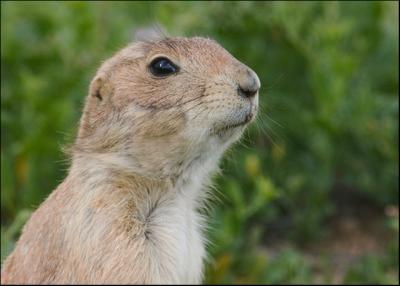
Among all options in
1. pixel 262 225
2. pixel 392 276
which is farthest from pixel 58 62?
pixel 392 276

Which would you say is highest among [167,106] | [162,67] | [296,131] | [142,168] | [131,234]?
[162,67]

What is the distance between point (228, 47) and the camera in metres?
6.06

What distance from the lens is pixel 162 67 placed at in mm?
4152

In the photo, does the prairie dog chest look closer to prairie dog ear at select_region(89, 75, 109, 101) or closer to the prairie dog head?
the prairie dog head

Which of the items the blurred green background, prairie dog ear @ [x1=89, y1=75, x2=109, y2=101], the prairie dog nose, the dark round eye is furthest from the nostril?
the blurred green background

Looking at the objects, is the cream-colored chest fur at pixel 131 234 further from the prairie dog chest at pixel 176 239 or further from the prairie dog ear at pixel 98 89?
the prairie dog ear at pixel 98 89

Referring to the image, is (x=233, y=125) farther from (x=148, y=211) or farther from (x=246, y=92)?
(x=148, y=211)

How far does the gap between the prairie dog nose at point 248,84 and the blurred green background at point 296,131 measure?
1622 millimetres

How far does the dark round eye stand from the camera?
412 cm

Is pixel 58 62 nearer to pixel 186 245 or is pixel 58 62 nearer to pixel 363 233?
pixel 363 233

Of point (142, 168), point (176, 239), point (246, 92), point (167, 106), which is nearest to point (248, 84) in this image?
point (246, 92)

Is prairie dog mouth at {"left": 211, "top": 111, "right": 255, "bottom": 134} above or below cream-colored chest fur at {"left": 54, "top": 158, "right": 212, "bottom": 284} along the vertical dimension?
above

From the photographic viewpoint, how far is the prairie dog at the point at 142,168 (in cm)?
396

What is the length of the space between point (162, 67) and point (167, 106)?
0.65 ft
